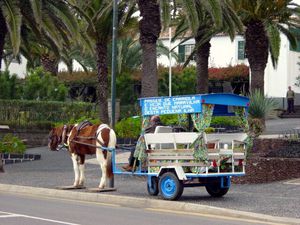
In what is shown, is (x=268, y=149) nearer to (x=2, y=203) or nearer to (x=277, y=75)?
(x=2, y=203)

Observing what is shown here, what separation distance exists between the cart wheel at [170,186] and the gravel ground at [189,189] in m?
0.42

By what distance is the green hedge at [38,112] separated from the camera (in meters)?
35.9

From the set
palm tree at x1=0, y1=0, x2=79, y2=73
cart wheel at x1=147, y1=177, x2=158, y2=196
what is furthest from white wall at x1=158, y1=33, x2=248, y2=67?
Answer: cart wheel at x1=147, y1=177, x2=158, y2=196

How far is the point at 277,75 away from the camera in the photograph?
50.6 meters

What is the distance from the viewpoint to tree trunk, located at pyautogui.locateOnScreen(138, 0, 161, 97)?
953 inches

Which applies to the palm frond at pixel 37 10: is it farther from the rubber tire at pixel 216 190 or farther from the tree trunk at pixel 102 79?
the tree trunk at pixel 102 79

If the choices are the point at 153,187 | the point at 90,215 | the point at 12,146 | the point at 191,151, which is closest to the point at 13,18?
the point at 12,146

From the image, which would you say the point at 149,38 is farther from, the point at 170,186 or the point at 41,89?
the point at 41,89

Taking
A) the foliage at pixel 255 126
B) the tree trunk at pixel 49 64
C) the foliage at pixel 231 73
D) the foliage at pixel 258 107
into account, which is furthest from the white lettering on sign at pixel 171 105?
the foliage at pixel 231 73

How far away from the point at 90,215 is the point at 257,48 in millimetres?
17049

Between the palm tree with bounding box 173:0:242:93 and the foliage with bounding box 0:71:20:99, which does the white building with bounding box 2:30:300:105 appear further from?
the foliage with bounding box 0:71:20:99

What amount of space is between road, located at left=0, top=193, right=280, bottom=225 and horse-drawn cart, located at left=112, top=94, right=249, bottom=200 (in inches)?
44.5

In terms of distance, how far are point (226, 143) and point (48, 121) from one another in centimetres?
2108

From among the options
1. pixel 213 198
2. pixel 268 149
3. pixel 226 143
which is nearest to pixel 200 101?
pixel 226 143
